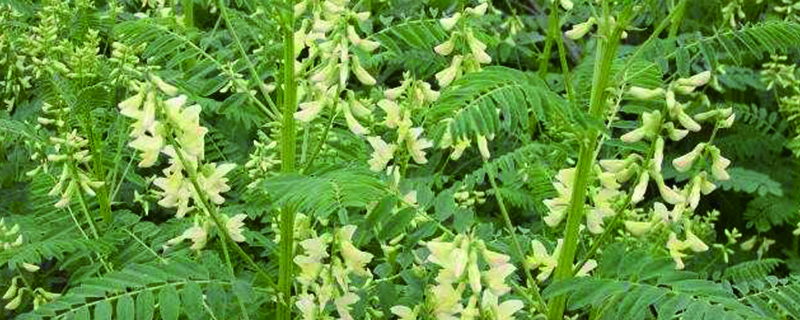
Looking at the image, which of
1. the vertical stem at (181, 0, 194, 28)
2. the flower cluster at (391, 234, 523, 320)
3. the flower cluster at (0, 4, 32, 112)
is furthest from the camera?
the vertical stem at (181, 0, 194, 28)

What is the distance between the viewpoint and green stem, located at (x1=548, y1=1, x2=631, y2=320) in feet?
6.28

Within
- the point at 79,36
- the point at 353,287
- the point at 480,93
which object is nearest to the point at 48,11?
the point at 79,36

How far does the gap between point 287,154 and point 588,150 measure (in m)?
A: 0.57

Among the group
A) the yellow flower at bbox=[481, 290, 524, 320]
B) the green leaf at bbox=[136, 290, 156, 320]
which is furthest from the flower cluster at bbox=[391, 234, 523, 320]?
the green leaf at bbox=[136, 290, 156, 320]

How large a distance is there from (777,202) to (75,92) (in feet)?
8.52

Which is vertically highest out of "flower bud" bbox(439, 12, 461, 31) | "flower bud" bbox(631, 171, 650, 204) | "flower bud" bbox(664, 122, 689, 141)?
"flower bud" bbox(439, 12, 461, 31)

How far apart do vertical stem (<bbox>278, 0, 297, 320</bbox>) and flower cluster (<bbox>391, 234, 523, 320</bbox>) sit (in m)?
0.32

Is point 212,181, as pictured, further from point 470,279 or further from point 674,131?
point 674,131

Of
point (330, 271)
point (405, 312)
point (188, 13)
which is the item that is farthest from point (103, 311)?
point (188, 13)

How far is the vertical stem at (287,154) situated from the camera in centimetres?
209

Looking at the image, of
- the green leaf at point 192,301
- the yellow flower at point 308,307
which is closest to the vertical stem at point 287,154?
the yellow flower at point 308,307

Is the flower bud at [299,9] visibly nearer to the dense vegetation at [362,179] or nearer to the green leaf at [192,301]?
the dense vegetation at [362,179]

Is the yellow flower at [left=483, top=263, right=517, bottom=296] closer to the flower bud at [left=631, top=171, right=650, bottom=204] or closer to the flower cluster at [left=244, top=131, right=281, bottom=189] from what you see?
the flower bud at [left=631, top=171, right=650, bottom=204]

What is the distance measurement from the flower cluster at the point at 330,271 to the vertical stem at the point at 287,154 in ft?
0.25
